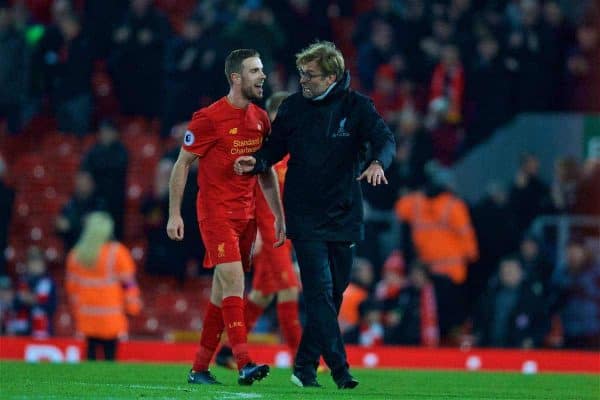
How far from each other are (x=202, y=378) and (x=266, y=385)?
45 cm

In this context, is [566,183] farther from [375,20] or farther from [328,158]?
[328,158]

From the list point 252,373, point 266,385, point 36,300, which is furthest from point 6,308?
point 252,373

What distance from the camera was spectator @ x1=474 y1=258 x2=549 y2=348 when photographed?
1689cm

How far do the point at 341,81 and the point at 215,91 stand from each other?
905 cm

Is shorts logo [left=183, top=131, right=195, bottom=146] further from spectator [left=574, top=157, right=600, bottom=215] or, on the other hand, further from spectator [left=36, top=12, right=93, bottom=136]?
spectator [left=36, top=12, right=93, bottom=136]

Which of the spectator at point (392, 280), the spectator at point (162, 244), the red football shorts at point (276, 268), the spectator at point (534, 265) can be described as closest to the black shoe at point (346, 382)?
the red football shorts at point (276, 268)

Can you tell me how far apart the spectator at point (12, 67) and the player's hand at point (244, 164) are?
11.1m

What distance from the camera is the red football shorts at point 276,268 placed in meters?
12.3

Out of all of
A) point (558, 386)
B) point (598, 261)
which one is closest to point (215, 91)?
point (598, 261)

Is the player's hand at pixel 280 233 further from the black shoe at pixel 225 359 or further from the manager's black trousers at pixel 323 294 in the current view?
the black shoe at pixel 225 359

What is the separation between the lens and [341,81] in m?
10.0

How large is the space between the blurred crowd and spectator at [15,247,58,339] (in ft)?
0.09

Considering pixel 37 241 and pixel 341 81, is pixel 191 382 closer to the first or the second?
pixel 341 81

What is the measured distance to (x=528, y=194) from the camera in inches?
707
